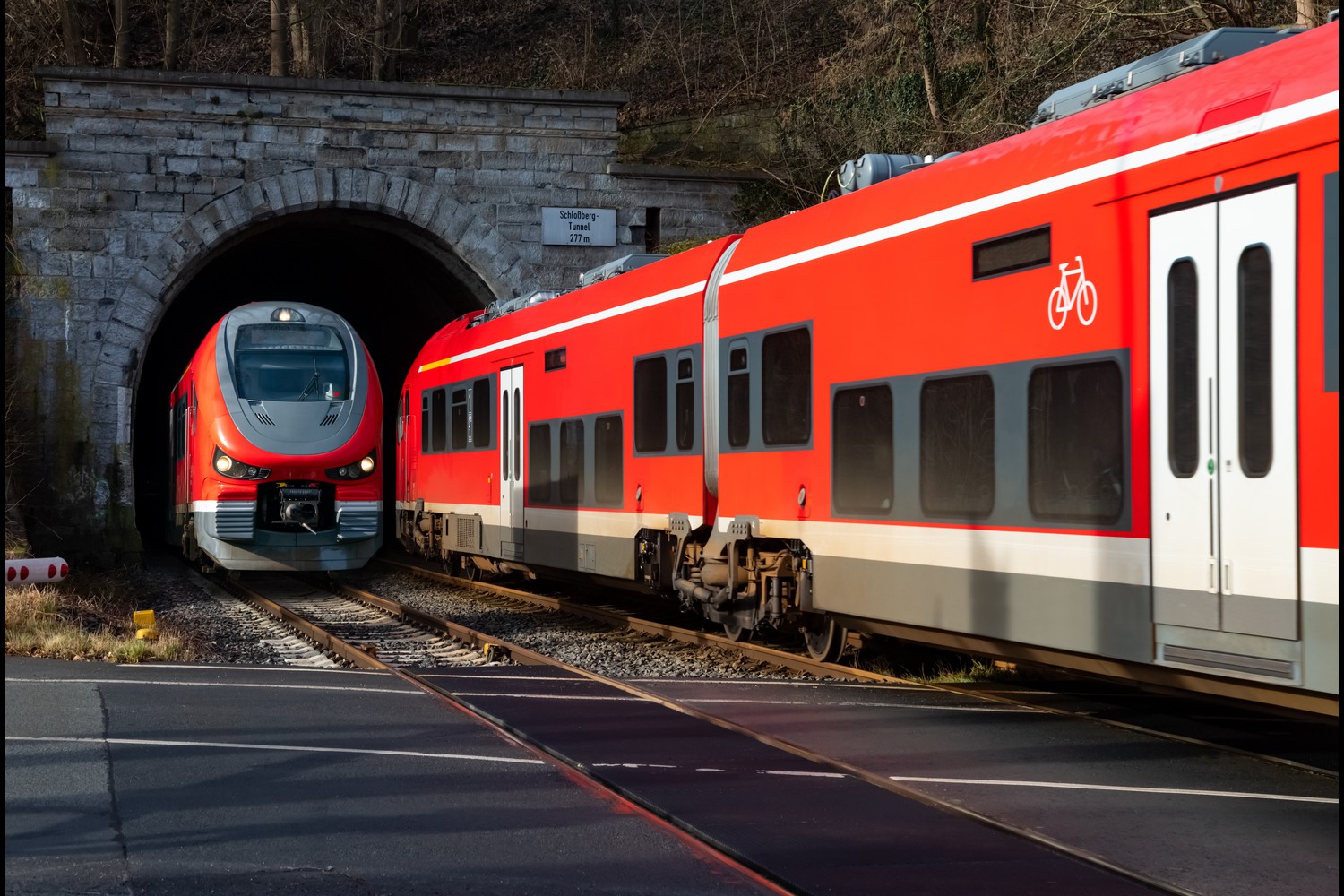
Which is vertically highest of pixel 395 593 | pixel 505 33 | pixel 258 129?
pixel 505 33

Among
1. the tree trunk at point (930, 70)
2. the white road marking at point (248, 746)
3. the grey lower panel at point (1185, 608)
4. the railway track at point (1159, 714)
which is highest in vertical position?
the tree trunk at point (930, 70)

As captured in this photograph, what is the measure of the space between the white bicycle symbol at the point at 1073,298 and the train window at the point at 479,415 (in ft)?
40.9

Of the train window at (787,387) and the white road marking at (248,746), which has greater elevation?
the train window at (787,387)

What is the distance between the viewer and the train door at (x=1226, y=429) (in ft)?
20.9

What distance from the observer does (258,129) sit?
25422 mm

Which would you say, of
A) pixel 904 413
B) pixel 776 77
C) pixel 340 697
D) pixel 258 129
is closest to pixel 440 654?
pixel 340 697

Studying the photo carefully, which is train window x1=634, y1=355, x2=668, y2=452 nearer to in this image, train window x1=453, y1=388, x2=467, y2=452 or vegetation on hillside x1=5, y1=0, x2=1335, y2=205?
train window x1=453, y1=388, x2=467, y2=452

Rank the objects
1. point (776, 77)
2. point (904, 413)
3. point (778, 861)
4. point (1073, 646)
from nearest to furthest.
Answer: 1. point (778, 861)
2. point (1073, 646)
3. point (904, 413)
4. point (776, 77)

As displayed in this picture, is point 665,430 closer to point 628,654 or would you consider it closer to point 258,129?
point 628,654

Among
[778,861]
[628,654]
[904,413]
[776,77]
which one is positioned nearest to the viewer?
[778,861]

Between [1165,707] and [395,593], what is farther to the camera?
[395,593]

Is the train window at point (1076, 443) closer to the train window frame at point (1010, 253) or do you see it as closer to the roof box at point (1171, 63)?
the train window frame at point (1010, 253)

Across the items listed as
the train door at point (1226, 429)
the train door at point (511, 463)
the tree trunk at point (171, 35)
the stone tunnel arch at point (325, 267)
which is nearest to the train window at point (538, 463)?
the train door at point (511, 463)

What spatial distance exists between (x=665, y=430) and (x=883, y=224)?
4352mm
